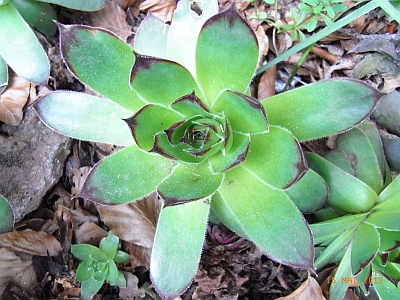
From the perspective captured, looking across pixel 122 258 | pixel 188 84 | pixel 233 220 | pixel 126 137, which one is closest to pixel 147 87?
pixel 188 84

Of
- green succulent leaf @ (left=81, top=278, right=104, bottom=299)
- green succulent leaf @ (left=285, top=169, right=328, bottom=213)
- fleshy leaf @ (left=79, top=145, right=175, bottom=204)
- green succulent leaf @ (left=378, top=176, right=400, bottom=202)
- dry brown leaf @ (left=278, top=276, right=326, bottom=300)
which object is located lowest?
green succulent leaf @ (left=81, top=278, right=104, bottom=299)

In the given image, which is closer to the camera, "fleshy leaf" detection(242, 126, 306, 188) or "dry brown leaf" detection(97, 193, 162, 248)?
"fleshy leaf" detection(242, 126, 306, 188)

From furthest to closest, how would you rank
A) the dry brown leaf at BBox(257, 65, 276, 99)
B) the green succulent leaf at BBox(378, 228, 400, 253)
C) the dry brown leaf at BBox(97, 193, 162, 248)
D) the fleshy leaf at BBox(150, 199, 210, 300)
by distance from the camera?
the dry brown leaf at BBox(257, 65, 276, 99) < the dry brown leaf at BBox(97, 193, 162, 248) < the green succulent leaf at BBox(378, 228, 400, 253) < the fleshy leaf at BBox(150, 199, 210, 300)

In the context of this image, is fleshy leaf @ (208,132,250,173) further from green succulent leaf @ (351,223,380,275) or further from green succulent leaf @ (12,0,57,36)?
green succulent leaf @ (12,0,57,36)

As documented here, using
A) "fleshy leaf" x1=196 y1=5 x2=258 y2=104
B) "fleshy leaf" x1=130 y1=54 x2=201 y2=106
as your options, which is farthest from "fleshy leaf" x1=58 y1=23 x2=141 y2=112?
"fleshy leaf" x1=196 y1=5 x2=258 y2=104

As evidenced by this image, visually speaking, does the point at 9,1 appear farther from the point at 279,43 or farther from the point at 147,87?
the point at 279,43

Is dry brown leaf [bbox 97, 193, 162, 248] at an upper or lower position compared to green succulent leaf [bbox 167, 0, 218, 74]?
lower

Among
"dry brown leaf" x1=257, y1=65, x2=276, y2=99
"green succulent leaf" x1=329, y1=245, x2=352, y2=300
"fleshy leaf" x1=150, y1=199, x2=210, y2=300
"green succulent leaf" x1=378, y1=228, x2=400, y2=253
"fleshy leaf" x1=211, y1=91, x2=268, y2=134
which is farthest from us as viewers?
"dry brown leaf" x1=257, y1=65, x2=276, y2=99
